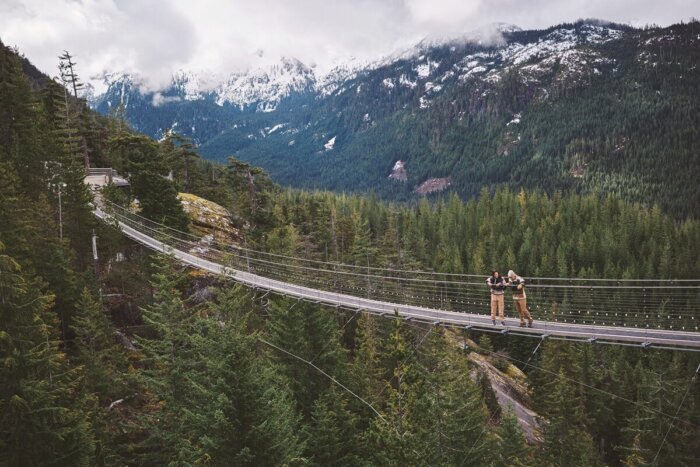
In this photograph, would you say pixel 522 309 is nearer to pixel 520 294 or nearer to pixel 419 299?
pixel 520 294

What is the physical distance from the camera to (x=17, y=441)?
9.72m

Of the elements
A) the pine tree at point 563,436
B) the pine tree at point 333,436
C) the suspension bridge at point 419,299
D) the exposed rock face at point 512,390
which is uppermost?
the suspension bridge at point 419,299

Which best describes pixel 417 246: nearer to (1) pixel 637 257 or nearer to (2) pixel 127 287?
(1) pixel 637 257

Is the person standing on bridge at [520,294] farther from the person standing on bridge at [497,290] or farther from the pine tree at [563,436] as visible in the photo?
the pine tree at [563,436]

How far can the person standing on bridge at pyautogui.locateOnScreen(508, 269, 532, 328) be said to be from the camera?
1404cm

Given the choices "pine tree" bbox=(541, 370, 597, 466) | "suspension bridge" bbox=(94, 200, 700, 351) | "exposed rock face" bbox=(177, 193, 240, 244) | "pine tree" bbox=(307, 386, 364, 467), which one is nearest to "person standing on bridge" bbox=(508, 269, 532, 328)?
"suspension bridge" bbox=(94, 200, 700, 351)

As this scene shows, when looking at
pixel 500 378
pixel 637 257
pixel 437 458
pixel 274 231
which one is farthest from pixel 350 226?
pixel 637 257

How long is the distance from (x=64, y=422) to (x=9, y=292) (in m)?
3.04

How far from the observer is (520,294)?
14.6 metres

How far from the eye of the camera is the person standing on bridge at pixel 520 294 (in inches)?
553

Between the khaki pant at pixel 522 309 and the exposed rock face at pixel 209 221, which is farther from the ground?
the exposed rock face at pixel 209 221

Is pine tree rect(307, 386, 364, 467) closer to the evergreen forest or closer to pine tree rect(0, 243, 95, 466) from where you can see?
the evergreen forest

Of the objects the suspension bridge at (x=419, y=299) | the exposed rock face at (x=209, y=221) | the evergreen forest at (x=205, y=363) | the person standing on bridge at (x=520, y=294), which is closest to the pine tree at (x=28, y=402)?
the evergreen forest at (x=205, y=363)

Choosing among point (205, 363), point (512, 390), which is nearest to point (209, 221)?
point (205, 363)
